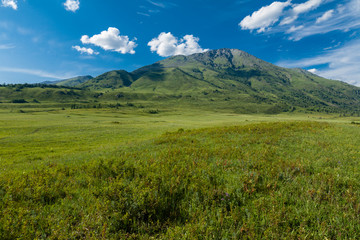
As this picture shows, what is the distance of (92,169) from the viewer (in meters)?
7.42

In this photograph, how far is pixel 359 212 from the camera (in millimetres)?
3982

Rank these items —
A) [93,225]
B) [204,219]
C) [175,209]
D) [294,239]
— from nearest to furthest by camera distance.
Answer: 1. [294,239]
2. [93,225]
3. [204,219]
4. [175,209]

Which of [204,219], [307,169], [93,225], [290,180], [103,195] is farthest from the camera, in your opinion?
[307,169]

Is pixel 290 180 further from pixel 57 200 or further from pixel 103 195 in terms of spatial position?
pixel 57 200

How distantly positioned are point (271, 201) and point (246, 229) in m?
1.48

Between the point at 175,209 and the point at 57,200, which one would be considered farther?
the point at 57,200

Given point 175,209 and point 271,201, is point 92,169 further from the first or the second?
point 271,201

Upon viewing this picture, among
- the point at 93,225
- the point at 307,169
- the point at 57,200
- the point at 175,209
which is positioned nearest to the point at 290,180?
the point at 307,169

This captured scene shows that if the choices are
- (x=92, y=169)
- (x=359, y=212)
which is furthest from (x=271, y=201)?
(x=92, y=169)

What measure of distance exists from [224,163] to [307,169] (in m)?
3.32

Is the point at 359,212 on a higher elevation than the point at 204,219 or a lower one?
higher

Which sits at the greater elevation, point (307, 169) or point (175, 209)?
point (307, 169)

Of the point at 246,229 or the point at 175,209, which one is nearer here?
the point at 246,229

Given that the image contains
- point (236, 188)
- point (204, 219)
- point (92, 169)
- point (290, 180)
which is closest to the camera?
point (204, 219)
